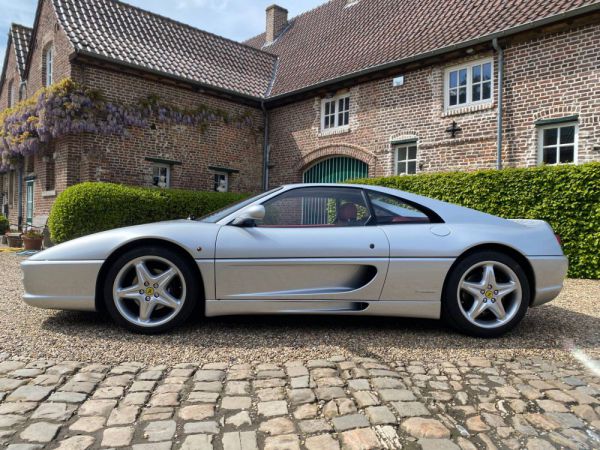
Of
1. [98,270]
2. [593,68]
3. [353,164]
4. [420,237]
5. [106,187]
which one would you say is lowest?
[98,270]

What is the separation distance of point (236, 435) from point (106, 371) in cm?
115

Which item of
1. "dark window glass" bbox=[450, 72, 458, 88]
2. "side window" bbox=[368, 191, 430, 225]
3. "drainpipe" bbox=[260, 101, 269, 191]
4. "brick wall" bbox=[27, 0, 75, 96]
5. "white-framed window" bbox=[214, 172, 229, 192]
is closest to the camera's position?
"side window" bbox=[368, 191, 430, 225]

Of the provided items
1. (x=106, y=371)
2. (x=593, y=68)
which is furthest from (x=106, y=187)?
(x=593, y=68)

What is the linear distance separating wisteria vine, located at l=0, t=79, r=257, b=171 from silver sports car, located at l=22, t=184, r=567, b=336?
9.57 m

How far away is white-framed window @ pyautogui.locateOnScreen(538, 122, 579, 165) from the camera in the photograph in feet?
29.5

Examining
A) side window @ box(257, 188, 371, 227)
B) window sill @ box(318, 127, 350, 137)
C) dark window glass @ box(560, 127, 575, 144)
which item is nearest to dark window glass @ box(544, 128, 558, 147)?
dark window glass @ box(560, 127, 575, 144)

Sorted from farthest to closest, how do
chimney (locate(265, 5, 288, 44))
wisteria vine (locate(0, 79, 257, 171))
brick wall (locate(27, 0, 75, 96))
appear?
1. chimney (locate(265, 5, 288, 44))
2. brick wall (locate(27, 0, 75, 96))
3. wisteria vine (locate(0, 79, 257, 171))

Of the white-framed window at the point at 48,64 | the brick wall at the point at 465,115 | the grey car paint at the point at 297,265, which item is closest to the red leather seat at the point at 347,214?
the grey car paint at the point at 297,265

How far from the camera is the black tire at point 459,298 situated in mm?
3496

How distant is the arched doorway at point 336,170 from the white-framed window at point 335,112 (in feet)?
3.33

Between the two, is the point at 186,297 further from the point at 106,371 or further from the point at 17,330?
the point at 17,330

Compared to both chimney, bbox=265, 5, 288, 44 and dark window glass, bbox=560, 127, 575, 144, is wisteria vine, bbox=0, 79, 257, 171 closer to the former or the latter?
chimney, bbox=265, 5, 288, 44

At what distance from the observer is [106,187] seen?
10.5 m

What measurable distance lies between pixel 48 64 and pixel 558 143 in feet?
48.8
